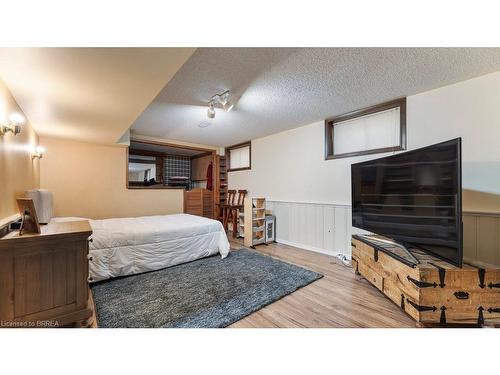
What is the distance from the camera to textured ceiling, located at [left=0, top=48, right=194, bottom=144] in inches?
42.7

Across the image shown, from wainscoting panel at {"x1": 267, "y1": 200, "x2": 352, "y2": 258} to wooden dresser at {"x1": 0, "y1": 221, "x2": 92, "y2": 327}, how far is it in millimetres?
3075

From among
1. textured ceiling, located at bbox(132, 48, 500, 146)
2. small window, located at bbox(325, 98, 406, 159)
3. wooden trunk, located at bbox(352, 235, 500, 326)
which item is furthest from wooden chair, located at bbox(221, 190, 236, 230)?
wooden trunk, located at bbox(352, 235, 500, 326)

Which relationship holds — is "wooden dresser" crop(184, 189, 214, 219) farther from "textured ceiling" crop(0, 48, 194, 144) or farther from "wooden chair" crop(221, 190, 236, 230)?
"textured ceiling" crop(0, 48, 194, 144)

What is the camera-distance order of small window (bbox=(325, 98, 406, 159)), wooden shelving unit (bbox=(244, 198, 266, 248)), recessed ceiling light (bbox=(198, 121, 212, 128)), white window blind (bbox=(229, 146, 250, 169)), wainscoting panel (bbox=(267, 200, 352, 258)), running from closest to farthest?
small window (bbox=(325, 98, 406, 159)) → wainscoting panel (bbox=(267, 200, 352, 258)) → recessed ceiling light (bbox=(198, 121, 212, 128)) → wooden shelving unit (bbox=(244, 198, 266, 248)) → white window blind (bbox=(229, 146, 250, 169))

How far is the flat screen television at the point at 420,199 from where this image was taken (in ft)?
4.35

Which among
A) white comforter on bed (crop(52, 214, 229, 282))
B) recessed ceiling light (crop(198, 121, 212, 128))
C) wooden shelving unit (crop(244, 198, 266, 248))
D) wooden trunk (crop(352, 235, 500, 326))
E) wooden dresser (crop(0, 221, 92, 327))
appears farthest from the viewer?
wooden shelving unit (crop(244, 198, 266, 248))

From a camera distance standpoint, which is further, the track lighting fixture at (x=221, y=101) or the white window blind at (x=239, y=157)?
the white window blind at (x=239, y=157)

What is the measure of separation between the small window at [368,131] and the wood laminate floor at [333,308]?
1783 millimetres

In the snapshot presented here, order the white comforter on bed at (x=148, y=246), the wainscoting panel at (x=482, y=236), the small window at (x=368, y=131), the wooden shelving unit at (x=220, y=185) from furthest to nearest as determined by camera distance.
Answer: the wooden shelving unit at (x=220, y=185) → the small window at (x=368, y=131) → the white comforter on bed at (x=148, y=246) → the wainscoting panel at (x=482, y=236)

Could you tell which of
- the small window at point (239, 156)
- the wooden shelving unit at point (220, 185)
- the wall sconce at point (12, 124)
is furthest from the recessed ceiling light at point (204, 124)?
the wall sconce at point (12, 124)

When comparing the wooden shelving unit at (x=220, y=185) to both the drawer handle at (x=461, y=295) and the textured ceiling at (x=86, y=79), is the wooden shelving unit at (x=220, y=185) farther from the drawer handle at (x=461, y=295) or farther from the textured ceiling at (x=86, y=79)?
the drawer handle at (x=461, y=295)

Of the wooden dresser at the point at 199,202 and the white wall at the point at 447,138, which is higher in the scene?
the white wall at the point at 447,138

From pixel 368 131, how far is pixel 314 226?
173 centimetres
